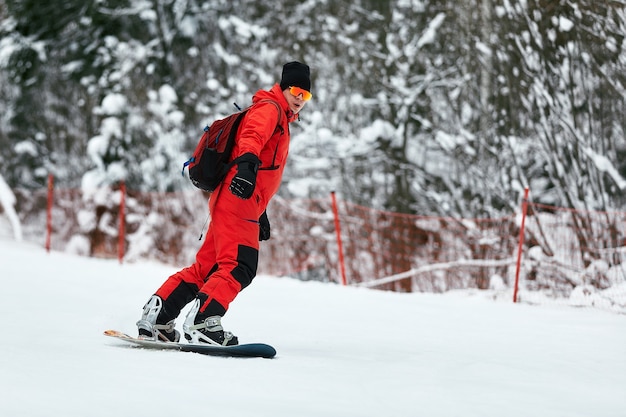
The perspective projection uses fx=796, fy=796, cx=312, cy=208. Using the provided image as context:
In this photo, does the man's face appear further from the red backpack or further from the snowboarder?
the red backpack

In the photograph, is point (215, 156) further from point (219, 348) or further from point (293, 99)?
point (219, 348)

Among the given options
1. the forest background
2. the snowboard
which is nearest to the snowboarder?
the snowboard

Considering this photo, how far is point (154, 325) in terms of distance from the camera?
3.89m

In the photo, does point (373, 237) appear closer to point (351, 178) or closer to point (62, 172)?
point (351, 178)

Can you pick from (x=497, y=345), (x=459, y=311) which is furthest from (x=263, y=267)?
(x=497, y=345)

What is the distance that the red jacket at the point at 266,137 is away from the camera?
378 cm

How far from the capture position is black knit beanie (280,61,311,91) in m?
4.03

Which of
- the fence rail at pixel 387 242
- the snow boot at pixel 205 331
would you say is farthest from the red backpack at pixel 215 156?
the fence rail at pixel 387 242

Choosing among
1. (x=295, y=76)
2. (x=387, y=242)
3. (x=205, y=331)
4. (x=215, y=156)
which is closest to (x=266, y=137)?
(x=215, y=156)

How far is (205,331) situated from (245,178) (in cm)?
74

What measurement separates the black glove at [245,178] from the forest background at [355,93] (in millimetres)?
5527

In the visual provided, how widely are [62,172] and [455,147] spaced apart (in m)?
9.74

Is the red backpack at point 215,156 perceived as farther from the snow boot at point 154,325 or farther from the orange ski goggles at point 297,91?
the snow boot at point 154,325

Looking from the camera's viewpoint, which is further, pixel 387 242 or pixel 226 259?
pixel 387 242
